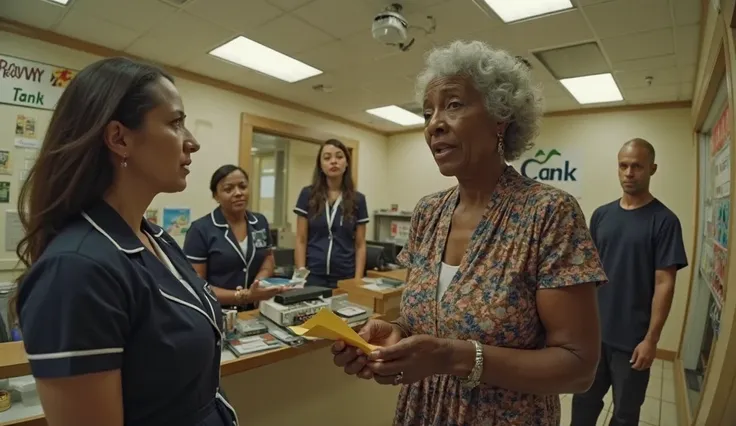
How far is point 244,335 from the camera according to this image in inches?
54.6

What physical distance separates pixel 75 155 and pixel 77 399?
43cm

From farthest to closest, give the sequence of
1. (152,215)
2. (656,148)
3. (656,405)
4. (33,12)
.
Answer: (656,148)
(152,215)
(656,405)
(33,12)

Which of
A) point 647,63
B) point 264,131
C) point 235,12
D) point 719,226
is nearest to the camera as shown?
point 719,226

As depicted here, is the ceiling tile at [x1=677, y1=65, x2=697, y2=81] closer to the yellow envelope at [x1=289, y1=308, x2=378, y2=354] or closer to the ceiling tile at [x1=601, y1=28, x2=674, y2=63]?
the ceiling tile at [x1=601, y1=28, x2=674, y2=63]

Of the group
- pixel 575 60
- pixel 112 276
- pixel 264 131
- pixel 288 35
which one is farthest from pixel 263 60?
pixel 112 276

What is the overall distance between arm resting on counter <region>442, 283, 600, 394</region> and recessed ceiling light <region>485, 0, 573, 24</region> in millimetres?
2119

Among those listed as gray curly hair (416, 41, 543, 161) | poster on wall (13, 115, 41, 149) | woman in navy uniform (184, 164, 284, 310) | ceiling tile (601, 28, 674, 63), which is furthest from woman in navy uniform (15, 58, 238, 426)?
ceiling tile (601, 28, 674, 63)

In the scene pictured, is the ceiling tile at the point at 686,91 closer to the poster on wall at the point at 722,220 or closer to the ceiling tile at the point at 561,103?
the ceiling tile at the point at 561,103

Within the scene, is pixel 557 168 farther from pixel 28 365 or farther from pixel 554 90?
pixel 28 365

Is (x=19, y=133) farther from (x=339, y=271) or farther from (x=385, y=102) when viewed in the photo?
(x=385, y=102)

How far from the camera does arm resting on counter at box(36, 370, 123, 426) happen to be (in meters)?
0.59

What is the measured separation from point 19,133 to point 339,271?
266cm

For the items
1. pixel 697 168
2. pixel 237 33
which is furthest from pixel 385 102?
pixel 697 168

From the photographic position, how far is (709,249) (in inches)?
99.4
